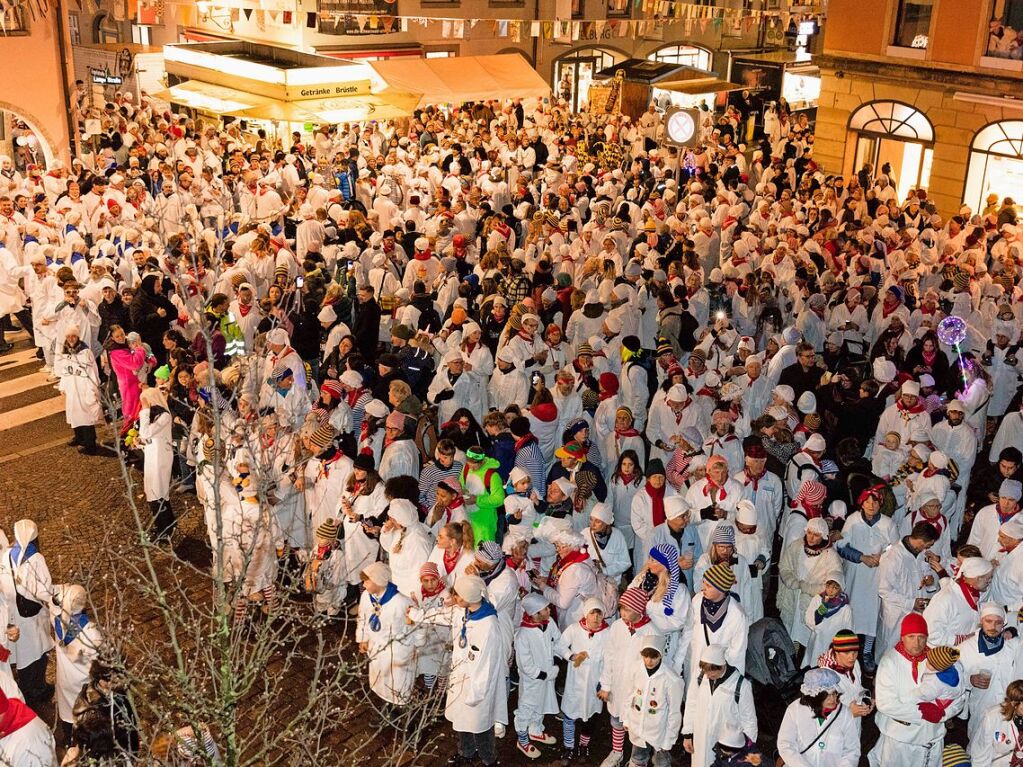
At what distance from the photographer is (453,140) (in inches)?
1040

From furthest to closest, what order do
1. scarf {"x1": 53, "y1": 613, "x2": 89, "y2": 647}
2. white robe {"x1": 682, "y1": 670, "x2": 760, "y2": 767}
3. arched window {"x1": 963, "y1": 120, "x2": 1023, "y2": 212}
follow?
arched window {"x1": 963, "y1": 120, "x2": 1023, "y2": 212}, scarf {"x1": 53, "y1": 613, "x2": 89, "y2": 647}, white robe {"x1": 682, "y1": 670, "x2": 760, "y2": 767}

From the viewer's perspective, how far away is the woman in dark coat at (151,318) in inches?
531

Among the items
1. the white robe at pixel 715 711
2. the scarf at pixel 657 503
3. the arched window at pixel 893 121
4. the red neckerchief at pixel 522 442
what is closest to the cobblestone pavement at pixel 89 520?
the white robe at pixel 715 711

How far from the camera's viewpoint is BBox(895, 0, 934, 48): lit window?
24344 mm

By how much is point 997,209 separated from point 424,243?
11514mm

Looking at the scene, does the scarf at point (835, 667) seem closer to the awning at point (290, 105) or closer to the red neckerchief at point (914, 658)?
the red neckerchief at point (914, 658)

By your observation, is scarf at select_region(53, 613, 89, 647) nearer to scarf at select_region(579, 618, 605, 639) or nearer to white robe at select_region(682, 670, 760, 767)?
scarf at select_region(579, 618, 605, 639)

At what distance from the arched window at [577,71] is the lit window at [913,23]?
16143 mm

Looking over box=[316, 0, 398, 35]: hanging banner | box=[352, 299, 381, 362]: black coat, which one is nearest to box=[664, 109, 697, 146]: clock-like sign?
box=[352, 299, 381, 362]: black coat

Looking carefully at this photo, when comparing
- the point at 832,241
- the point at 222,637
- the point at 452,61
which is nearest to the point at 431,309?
the point at 832,241

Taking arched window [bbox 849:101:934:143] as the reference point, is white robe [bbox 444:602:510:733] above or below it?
below

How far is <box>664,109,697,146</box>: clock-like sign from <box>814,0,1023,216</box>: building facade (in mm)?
6000

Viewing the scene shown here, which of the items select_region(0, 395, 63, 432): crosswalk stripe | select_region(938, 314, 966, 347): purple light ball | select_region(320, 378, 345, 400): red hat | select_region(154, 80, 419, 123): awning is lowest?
select_region(0, 395, 63, 432): crosswalk stripe

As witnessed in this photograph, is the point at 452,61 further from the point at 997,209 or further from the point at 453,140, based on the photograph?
the point at 997,209
